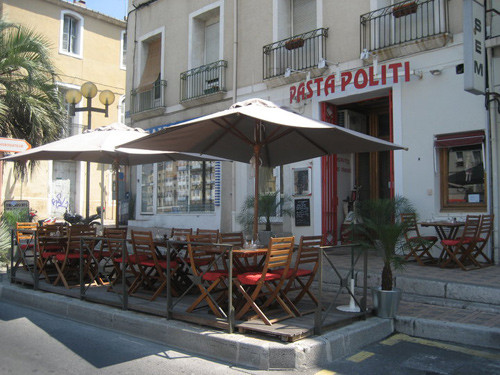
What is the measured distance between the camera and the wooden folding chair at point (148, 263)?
19.5 ft

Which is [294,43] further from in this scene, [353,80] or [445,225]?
[445,225]

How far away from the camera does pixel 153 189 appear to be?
15914mm

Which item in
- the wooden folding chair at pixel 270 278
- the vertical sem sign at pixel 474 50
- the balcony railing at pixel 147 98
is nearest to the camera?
the wooden folding chair at pixel 270 278

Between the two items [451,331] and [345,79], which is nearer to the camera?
[451,331]

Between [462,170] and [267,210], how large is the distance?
4.15m

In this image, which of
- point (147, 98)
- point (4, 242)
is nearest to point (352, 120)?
point (147, 98)

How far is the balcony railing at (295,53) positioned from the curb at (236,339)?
750cm

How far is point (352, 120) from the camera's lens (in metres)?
11.5

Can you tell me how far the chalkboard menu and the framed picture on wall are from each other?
0.73 ft

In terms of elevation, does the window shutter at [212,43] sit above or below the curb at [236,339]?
above

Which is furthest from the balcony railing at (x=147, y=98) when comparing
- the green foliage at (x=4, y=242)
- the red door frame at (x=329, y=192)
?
the green foliage at (x=4, y=242)

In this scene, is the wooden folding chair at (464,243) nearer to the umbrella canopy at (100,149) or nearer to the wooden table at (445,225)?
the wooden table at (445,225)

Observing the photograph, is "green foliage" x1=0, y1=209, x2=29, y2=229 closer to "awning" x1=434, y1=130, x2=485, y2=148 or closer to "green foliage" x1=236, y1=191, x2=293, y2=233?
"green foliage" x1=236, y1=191, x2=293, y2=233


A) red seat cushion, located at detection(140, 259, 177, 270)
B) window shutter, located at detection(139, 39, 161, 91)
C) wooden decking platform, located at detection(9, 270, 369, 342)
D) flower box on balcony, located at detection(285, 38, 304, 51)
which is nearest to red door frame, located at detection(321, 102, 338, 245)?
flower box on balcony, located at detection(285, 38, 304, 51)
